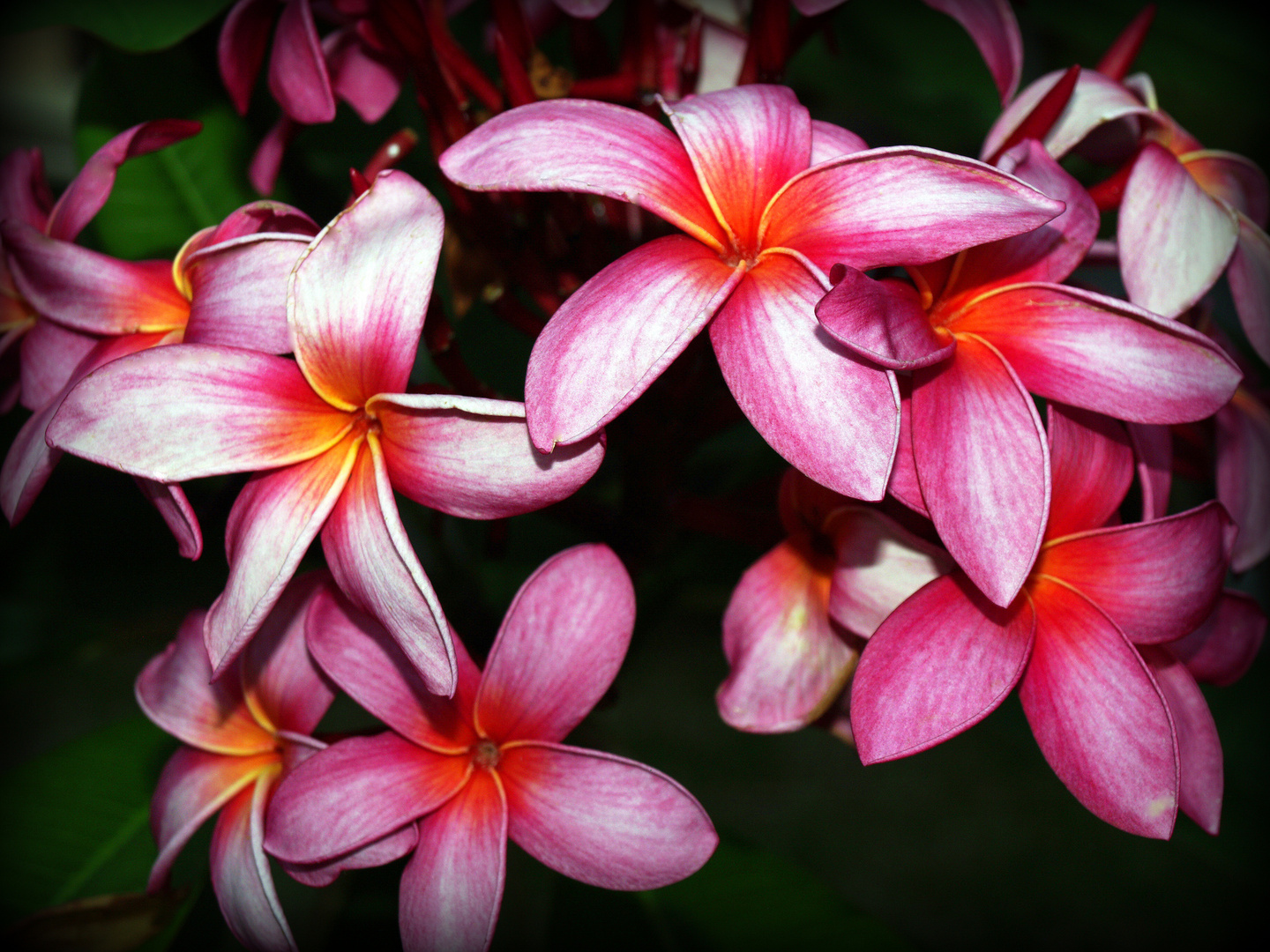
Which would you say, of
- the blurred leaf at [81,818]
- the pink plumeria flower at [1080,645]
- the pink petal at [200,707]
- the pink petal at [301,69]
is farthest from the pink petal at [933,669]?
the blurred leaf at [81,818]

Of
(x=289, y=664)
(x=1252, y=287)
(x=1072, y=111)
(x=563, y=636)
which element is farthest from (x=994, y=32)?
(x=289, y=664)

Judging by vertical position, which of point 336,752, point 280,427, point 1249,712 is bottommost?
point 1249,712

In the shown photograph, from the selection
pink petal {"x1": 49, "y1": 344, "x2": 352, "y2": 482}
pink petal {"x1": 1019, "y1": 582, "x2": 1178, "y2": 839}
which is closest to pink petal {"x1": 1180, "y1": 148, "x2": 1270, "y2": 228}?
pink petal {"x1": 1019, "y1": 582, "x2": 1178, "y2": 839}

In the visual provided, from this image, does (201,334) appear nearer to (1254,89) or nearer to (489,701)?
(489,701)

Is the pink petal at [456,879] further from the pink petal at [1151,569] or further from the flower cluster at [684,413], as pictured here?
the pink petal at [1151,569]

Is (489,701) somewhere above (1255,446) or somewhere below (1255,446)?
below

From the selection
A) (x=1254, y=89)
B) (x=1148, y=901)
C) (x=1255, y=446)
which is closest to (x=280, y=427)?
(x=1255, y=446)

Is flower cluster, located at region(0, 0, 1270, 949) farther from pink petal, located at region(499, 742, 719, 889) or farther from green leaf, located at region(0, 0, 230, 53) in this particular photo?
green leaf, located at region(0, 0, 230, 53)
